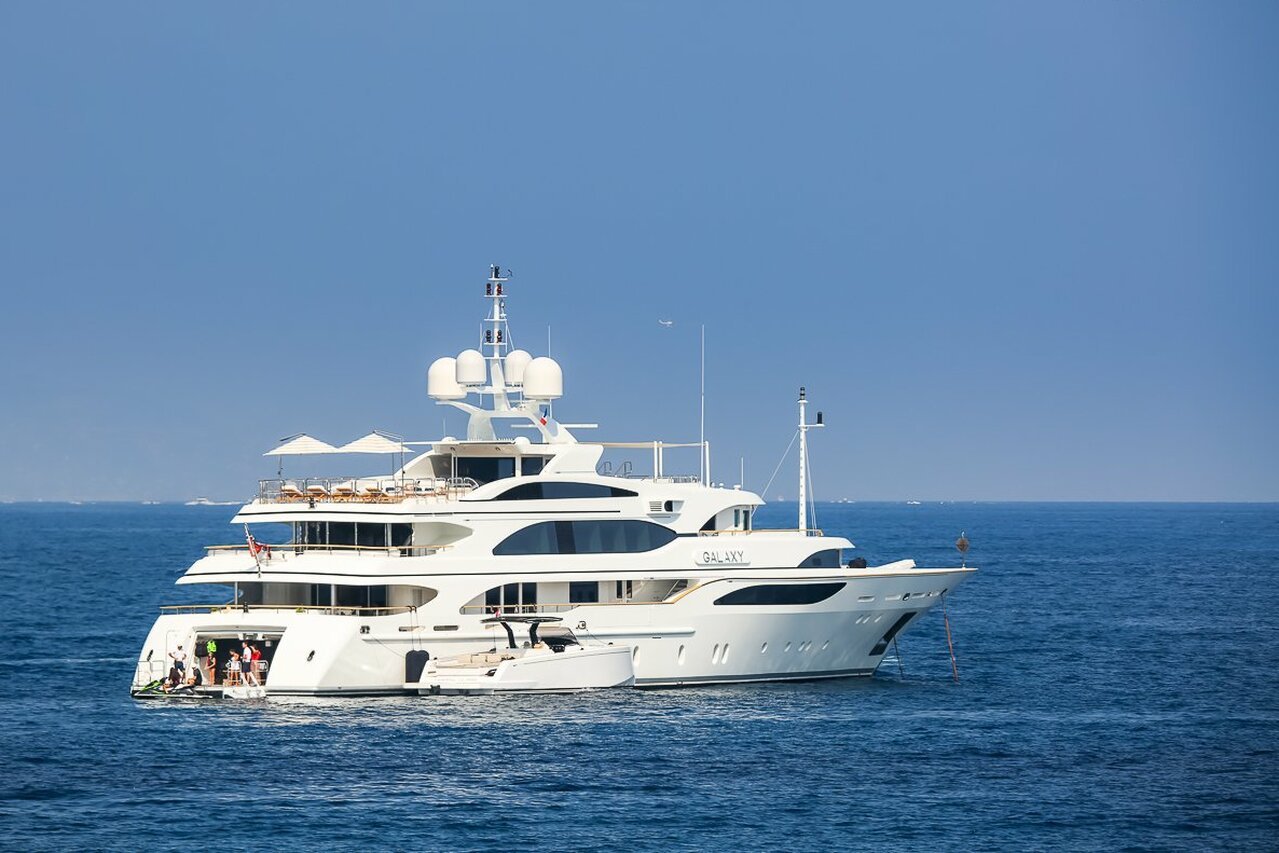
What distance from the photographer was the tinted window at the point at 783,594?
45344 mm

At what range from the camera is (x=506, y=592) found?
44906 millimetres

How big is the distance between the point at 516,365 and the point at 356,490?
5.76m

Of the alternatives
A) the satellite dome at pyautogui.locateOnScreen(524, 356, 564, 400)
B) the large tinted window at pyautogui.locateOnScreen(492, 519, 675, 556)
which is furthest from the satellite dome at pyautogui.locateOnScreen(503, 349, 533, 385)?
the large tinted window at pyautogui.locateOnScreen(492, 519, 675, 556)

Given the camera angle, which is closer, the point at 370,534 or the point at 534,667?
the point at 534,667

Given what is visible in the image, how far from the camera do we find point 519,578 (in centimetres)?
4444

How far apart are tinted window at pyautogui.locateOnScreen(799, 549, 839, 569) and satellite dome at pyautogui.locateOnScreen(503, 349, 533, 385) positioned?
29.3 feet

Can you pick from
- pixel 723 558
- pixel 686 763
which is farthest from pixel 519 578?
pixel 686 763

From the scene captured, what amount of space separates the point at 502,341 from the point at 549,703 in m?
11.1

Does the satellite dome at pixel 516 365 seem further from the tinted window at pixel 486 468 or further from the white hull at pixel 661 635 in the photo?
the white hull at pixel 661 635

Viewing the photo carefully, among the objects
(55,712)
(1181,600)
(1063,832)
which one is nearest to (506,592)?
(55,712)

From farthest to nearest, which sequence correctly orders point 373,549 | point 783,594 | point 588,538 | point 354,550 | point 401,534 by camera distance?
point 783,594
point 588,538
point 401,534
point 354,550
point 373,549

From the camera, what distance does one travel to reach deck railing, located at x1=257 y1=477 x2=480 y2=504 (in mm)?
45438

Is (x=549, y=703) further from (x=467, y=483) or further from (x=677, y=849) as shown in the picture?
(x=677, y=849)

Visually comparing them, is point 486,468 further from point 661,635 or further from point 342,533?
point 661,635
